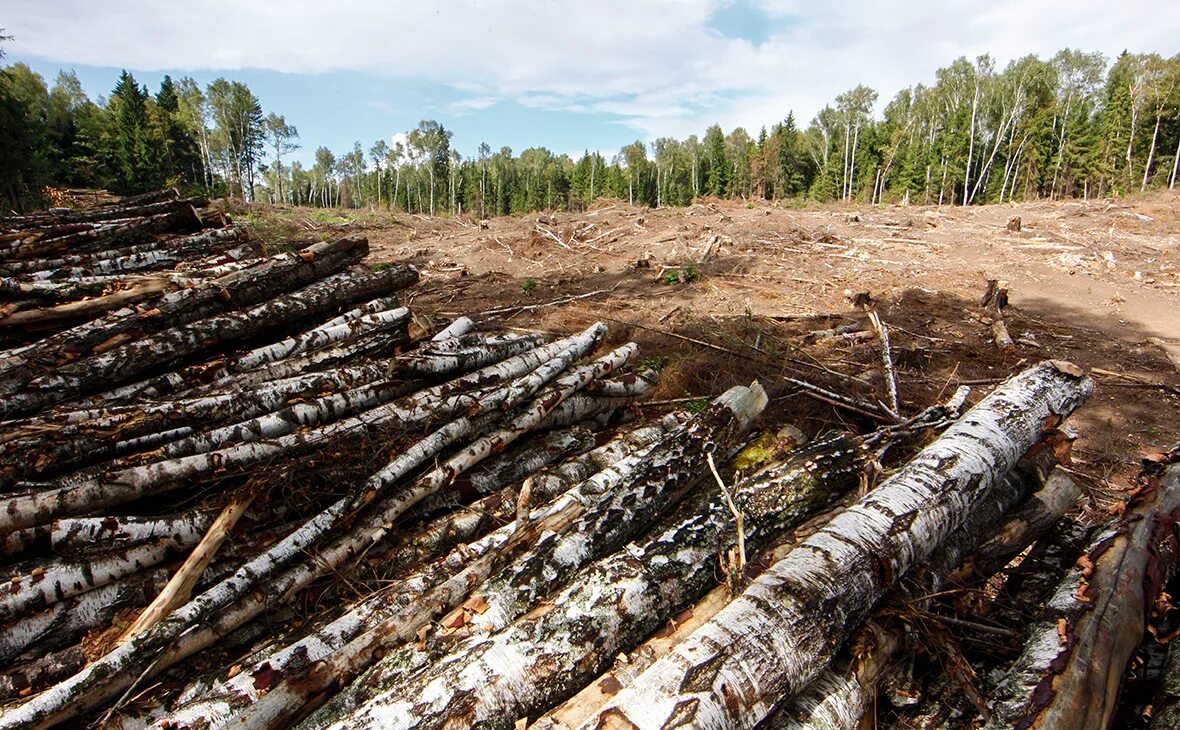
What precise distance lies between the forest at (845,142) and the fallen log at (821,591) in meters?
30.1

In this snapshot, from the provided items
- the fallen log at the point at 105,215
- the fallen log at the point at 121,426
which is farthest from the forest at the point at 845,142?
the fallen log at the point at 121,426

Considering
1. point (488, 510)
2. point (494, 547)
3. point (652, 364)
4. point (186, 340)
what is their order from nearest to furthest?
point (494, 547) < point (488, 510) < point (186, 340) < point (652, 364)

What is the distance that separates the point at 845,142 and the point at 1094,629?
61.7 meters

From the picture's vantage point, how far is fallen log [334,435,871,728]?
1.79 m

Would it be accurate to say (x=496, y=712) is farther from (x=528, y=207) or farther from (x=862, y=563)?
(x=528, y=207)

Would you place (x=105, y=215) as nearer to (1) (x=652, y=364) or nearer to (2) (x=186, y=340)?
(2) (x=186, y=340)

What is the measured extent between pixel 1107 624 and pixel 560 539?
2122 millimetres

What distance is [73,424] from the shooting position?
2.99m

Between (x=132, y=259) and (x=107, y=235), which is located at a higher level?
(x=107, y=235)

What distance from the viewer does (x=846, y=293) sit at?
1100 centimetres

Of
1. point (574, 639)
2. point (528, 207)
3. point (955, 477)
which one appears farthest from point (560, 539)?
point (528, 207)

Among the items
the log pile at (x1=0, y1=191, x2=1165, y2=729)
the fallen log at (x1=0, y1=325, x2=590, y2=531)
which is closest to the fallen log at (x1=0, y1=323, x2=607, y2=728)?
the log pile at (x1=0, y1=191, x2=1165, y2=729)

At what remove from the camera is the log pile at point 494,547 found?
75.0 inches

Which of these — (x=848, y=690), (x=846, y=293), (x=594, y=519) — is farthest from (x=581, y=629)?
(x=846, y=293)
